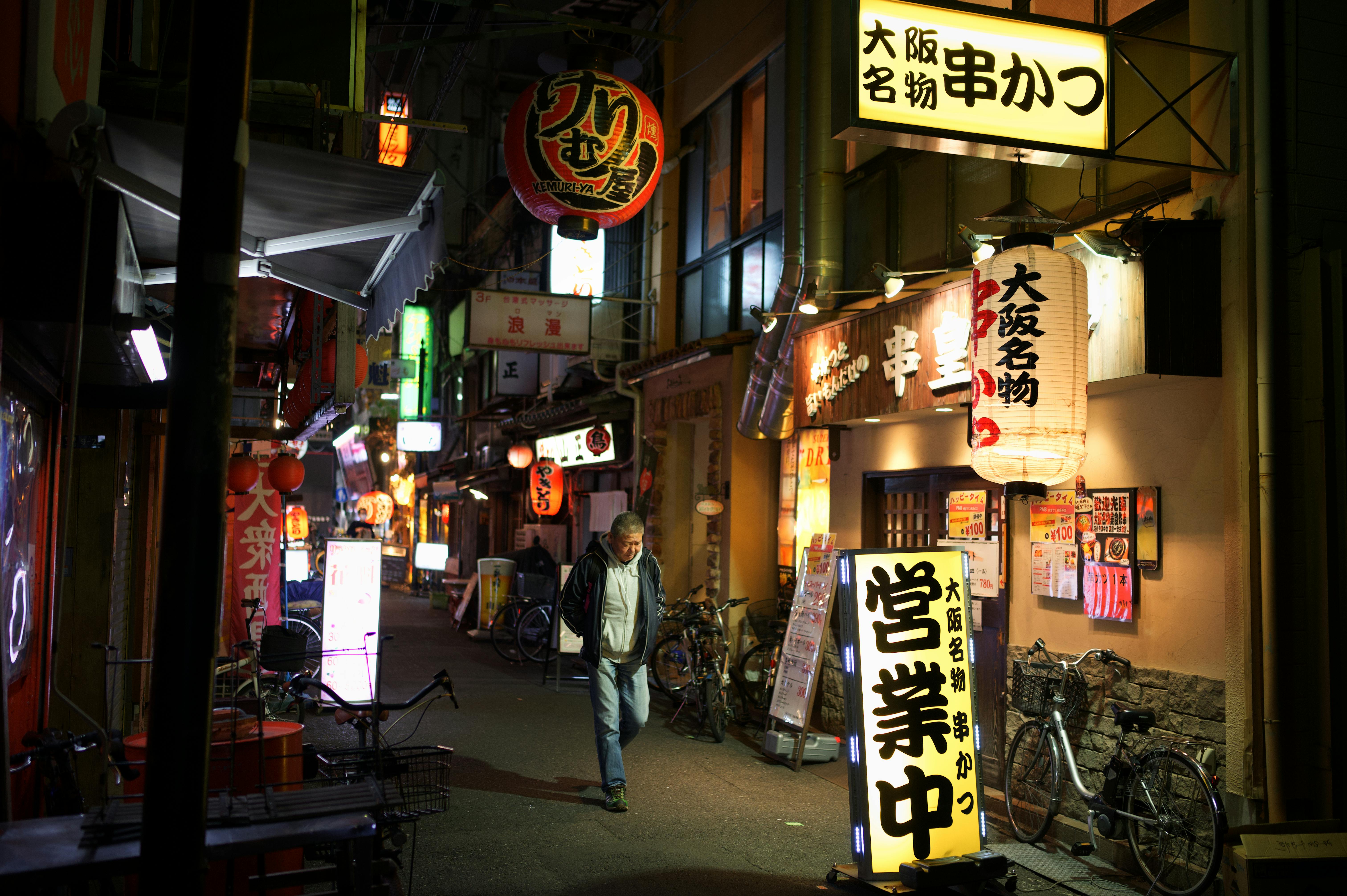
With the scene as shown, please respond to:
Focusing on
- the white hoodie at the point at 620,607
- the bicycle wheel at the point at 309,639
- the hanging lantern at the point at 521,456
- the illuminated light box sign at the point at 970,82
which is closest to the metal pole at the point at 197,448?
the illuminated light box sign at the point at 970,82

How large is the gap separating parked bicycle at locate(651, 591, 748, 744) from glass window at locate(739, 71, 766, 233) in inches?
230

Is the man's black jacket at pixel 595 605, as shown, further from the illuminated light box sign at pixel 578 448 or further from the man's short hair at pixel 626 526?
the illuminated light box sign at pixel 578 448

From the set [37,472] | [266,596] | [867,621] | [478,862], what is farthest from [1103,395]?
[266,596]

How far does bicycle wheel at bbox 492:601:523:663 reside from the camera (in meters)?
18.3

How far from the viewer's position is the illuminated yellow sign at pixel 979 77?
634cm

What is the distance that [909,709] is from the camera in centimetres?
688

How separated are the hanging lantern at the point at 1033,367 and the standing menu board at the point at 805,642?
3521mm

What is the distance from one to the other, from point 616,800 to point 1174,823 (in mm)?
4338

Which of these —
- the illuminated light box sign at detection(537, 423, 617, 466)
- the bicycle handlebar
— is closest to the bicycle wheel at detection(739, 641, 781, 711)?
the bicycle handlebar

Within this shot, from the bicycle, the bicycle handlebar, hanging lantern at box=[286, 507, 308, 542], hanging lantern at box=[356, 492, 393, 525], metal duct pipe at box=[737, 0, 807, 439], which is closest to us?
the bicycle handlebar

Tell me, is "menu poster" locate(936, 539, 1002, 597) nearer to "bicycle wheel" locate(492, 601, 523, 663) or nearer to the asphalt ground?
the asphalt ground

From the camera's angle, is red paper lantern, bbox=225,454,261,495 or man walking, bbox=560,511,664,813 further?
red paper lantern, bbox=225,454,261,495

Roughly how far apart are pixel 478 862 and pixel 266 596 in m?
8.15

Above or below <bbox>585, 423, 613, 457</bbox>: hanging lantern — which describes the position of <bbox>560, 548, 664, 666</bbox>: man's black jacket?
below
